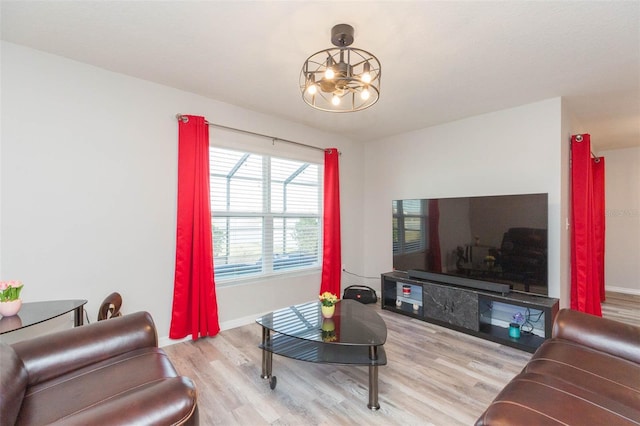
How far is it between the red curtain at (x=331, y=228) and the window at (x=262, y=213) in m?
0.16

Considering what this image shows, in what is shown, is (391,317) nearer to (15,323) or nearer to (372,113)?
(372,113)

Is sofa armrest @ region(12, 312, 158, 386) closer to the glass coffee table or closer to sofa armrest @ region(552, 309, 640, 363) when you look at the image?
the glass coffee table

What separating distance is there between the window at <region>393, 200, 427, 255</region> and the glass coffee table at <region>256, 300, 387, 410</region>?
58.2 inches

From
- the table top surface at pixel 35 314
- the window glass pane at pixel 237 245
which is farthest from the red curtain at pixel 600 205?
the table top surface at pixel 35 314

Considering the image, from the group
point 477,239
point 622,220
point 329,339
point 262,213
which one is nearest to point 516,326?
point 477,239

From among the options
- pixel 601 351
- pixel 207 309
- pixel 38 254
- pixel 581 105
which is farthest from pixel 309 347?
pixel 581 105

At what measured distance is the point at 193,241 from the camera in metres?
2.90

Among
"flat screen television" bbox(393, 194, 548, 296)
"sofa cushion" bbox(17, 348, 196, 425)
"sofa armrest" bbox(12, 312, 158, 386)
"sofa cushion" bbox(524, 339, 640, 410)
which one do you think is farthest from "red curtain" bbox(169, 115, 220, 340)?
"sofa cushion" bbox(524, 339, 640, 410)

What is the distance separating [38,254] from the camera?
224 centimetres

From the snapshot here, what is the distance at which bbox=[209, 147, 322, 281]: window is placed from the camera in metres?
3.28

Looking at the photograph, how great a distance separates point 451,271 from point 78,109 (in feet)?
12.9

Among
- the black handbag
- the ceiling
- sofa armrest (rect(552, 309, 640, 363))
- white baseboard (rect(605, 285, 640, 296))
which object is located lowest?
white baseboard (rect(605, 285, 640, 296))

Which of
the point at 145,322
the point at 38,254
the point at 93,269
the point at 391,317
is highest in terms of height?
the point at 38,254

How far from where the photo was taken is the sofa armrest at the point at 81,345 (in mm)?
1389
